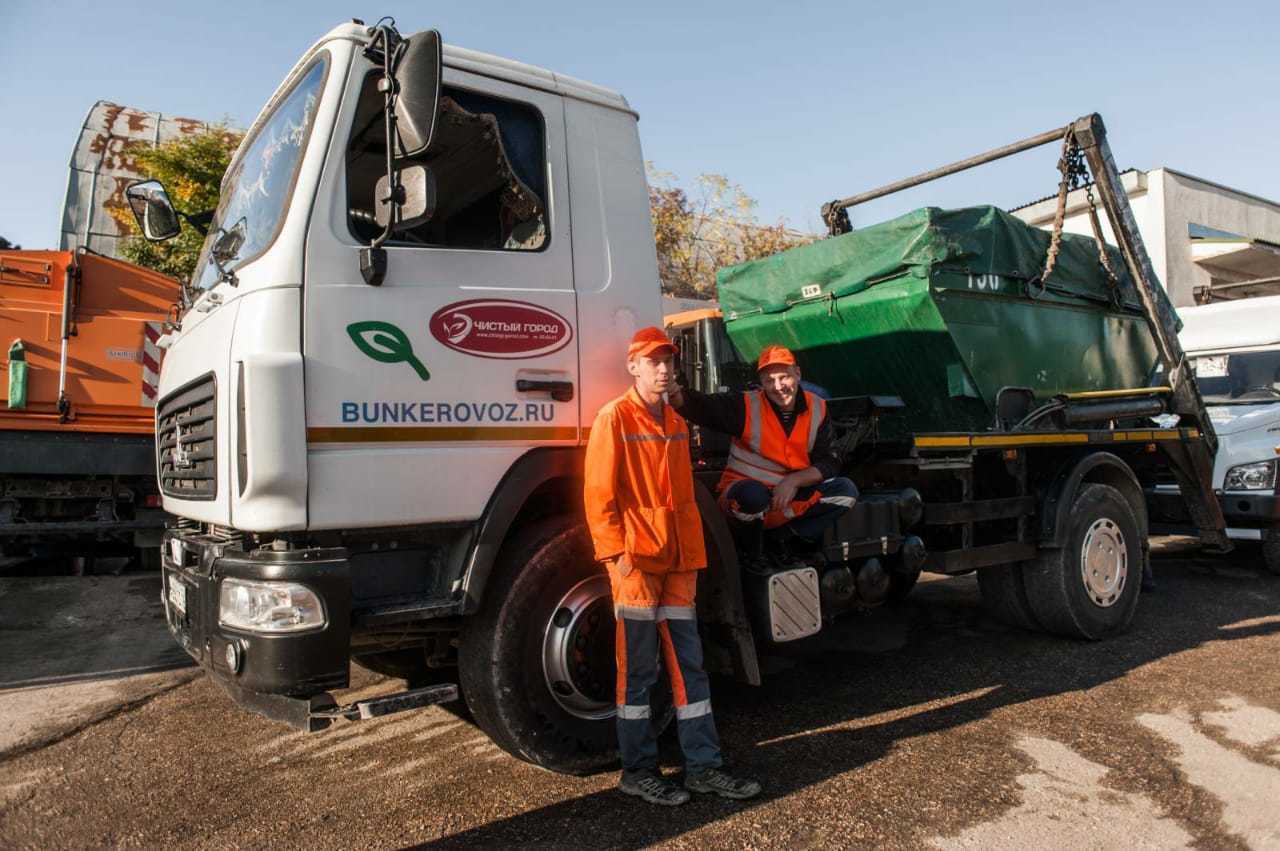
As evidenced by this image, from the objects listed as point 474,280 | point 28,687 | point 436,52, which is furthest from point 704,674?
point 28,687

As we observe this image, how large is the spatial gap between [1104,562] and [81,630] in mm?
6848

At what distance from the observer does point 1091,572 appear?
17.7ft

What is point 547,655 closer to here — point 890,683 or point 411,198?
point 411,198

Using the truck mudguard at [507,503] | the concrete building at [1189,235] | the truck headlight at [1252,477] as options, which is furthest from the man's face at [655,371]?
the concrete building at [1189,235]

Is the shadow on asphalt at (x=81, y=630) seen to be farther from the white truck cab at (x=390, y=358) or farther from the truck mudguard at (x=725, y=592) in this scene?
the truck mudguard at (x=725, y=592)

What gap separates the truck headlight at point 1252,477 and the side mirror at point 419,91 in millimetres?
7071

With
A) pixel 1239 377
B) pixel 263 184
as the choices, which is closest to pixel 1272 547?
pixel 1239 377

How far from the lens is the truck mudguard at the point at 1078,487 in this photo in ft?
17.1

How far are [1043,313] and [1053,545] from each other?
1.39m

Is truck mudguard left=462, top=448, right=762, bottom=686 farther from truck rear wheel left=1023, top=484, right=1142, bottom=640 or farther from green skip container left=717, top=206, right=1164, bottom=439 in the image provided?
truck rear wheel left=1023, top=484, right=1142, bottom=640

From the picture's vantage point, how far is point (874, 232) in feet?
16.6

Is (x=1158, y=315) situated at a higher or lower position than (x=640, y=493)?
higher

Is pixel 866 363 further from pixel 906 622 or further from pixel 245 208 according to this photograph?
pixel 245 208

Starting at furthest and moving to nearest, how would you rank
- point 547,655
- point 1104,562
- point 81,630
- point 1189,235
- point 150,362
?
point 1189,235 < point 150,362 < point 81,630 < point 1104,562 < point 547,655
